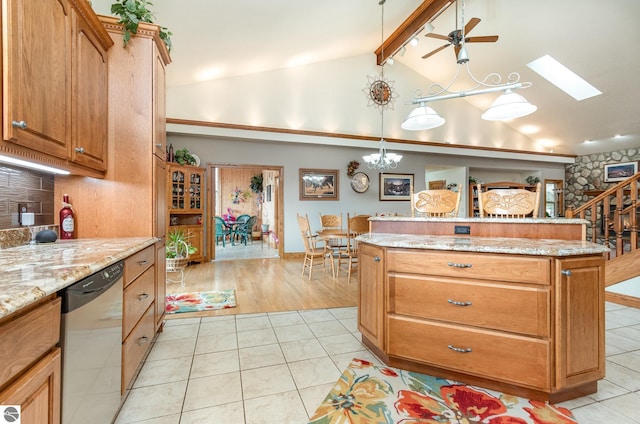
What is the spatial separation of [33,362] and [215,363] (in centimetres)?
137

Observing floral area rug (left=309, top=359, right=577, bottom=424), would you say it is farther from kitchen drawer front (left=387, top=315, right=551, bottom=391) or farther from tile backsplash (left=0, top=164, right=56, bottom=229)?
tile backsplash (left=0, top=164, right=56, bottom=229)

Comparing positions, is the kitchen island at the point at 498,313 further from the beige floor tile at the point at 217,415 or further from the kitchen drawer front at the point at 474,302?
the beige floor tile at the point at 217,415

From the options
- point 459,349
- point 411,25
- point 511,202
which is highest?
point 411,25

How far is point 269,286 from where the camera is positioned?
3928 mm

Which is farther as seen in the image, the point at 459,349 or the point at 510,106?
the point at 510,106

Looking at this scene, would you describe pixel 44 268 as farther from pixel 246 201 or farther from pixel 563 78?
pixel 246 201

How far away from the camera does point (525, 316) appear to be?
1556 mm

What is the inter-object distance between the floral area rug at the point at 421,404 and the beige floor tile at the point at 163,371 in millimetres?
979

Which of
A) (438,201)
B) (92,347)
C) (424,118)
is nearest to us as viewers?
(92,347)

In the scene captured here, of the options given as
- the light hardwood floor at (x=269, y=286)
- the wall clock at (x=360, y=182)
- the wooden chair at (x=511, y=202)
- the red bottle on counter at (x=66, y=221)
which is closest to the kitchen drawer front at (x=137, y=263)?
the red bottle on counter at (x=66, y=221)

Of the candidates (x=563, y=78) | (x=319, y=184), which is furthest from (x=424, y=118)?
(x=563, y=78)

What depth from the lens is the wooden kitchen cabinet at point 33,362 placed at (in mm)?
653

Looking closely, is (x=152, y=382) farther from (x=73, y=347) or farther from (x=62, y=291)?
(x=62, y=291)

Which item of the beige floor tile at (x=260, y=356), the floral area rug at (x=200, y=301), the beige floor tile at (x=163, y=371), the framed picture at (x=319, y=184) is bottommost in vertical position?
the beige floor tile at (x=260, y=356)
